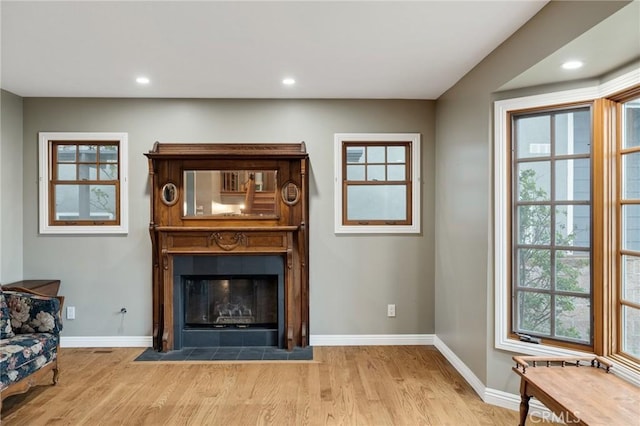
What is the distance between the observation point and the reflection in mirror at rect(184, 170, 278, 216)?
12.6 ft

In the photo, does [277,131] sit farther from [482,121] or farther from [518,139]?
[518,139]

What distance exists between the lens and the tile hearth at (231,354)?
3.56m

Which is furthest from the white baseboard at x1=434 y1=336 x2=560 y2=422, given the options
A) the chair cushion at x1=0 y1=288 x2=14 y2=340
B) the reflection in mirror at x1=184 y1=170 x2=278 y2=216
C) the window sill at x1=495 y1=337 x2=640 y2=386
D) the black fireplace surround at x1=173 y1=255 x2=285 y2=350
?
the chair cushion at x1=0 y1=288 x2=14 y2=340

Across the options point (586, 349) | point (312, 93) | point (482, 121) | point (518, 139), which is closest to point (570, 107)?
point (518, 139)

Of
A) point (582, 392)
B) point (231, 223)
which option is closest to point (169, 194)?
point (231, 223)

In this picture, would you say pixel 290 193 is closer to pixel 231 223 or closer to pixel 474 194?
pixel 231 223

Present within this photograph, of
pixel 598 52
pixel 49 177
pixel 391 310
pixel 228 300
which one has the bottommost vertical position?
pixel 391 310

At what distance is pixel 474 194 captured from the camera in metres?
3.04

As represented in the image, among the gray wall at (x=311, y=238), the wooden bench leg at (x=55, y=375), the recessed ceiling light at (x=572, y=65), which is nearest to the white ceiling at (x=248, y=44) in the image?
the gray wall at (x=311, y=238)

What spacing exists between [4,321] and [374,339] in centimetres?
322

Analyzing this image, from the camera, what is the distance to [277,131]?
3918 mm

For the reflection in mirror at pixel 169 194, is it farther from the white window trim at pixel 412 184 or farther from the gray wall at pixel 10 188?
the white window trim at pixel 412 184

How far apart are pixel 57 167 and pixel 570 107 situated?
4660 mm

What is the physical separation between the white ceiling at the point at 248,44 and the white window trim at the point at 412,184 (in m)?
0.47
